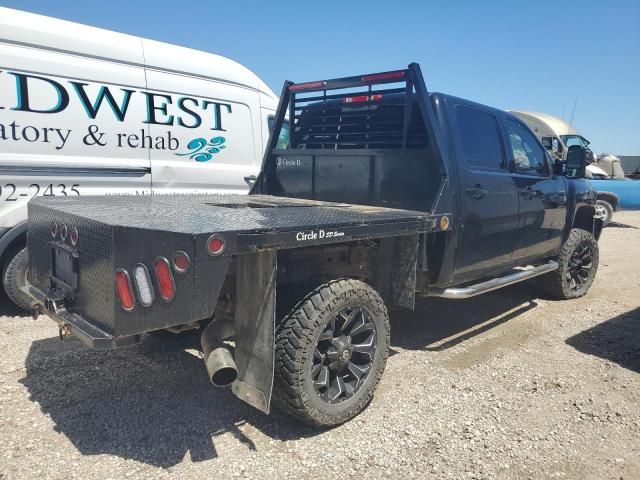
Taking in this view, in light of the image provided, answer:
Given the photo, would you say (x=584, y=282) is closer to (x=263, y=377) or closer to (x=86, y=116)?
(x=263, y=377)

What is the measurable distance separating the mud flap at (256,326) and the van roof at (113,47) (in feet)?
11.7

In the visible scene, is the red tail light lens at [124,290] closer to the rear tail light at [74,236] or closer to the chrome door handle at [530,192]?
the rear tail light at [74,236]

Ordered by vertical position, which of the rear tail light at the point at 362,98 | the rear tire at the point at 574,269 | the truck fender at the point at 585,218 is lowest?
the rear tire at the point at 574,269

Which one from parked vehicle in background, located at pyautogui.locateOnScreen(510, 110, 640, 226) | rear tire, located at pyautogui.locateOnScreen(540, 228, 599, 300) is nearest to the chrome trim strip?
rear tire, located at pyautogui.locateOnScreen(540, 228, 599, 300)

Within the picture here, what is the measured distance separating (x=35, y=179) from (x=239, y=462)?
3561 mm

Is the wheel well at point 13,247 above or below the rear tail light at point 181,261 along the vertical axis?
below

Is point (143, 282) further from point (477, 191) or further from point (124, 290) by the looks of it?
point (477, 191)

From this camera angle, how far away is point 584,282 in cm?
643

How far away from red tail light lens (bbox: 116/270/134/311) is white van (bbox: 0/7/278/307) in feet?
10.3

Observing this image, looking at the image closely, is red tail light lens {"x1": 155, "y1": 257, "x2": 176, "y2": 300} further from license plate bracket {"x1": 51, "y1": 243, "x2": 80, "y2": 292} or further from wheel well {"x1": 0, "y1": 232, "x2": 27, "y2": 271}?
wheel well {"x1": 0, "y1": 232, "x2": 27, "y2": 271}

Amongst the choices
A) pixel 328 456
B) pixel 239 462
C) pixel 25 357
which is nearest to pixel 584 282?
pixel 328 456

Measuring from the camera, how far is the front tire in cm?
291

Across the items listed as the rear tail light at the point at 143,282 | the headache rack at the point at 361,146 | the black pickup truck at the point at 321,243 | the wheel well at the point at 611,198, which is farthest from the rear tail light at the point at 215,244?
the wheel well at the point at 611,198

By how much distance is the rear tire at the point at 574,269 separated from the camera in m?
5.98
